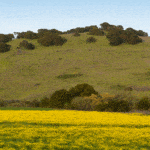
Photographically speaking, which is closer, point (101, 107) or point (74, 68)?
point (101, 107)

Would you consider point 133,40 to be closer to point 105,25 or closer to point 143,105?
point 105,25

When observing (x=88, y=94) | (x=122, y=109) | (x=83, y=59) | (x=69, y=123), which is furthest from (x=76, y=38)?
(x=69, y=123)

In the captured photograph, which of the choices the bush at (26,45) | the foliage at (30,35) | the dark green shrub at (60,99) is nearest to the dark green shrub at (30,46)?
the bush at (26,45)

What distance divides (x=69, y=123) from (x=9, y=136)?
4653mm

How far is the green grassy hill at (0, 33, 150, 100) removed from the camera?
131 ft

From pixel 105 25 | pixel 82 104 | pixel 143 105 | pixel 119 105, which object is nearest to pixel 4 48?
pixel 105 25

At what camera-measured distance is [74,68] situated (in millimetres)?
51969

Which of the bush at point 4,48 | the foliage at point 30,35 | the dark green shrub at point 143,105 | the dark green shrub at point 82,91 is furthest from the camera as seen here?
the foliage at point 30,35

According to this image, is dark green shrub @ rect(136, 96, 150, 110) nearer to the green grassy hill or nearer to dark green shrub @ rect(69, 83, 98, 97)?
dark green shrub @ rect(69, 83, 98, 97)

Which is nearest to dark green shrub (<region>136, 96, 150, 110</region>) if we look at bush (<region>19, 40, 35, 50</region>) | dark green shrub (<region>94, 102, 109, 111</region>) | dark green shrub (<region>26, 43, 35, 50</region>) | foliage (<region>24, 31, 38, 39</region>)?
dark green shrub (<region>94, 102, 109, 111</region>)

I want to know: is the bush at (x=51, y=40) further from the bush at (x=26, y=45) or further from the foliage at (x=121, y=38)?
the foliage at (x=121, y=38)

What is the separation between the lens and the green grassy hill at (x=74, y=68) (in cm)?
3991

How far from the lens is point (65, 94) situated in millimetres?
27141

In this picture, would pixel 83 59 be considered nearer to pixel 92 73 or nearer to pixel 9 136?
pixel 92 73
